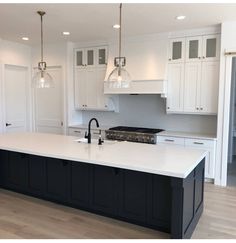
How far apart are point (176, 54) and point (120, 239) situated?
3.47 meters

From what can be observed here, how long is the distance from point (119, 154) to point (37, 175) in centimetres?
148

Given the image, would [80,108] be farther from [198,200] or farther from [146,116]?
A: [198,200]

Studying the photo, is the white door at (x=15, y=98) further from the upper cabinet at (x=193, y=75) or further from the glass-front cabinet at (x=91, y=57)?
the upper cabinet at (x=193, y=75)

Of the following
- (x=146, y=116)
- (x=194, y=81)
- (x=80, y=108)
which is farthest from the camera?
(x=80, y=108)

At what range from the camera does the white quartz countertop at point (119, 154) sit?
8.33 feet

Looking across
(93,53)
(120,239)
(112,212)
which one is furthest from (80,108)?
(120,239)

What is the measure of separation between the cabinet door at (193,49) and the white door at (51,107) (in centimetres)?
301

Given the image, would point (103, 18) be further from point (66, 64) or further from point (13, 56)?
point (13, 56)

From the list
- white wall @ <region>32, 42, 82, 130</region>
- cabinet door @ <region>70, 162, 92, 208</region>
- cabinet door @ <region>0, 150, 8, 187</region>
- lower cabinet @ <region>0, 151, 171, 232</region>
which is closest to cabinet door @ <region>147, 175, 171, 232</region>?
lower cabinet @ <region>0, 151, 171, 232</region>

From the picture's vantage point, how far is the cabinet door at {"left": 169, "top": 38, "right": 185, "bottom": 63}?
15.7ft

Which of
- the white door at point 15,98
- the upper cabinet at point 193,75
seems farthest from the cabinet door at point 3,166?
the upper cabinet at point 193,75

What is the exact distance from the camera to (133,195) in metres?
2.99

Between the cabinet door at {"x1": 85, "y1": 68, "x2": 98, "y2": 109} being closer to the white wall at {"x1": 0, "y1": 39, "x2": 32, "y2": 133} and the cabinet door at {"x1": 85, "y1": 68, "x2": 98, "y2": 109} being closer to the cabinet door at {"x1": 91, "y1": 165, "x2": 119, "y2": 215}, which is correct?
the white wall at {"x1": 0, "y1": 39, "x2": 32, "y2": 133}

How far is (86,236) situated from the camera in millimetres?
2824
